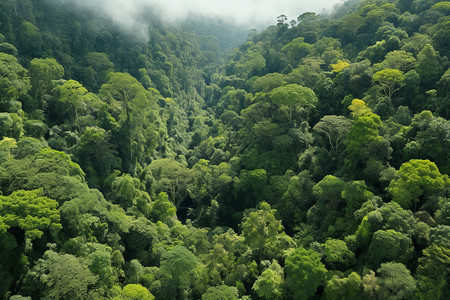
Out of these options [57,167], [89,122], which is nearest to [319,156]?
[57,167]

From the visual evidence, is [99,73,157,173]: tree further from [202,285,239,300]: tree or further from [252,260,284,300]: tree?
[252,260,284,300]: tree

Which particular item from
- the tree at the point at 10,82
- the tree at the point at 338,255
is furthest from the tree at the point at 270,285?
the tree at the point at 10,82

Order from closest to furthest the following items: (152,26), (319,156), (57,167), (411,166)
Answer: (411,166), (57,167), (319,156), (152,26)

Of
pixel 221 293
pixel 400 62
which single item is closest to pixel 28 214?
pixel 221 293

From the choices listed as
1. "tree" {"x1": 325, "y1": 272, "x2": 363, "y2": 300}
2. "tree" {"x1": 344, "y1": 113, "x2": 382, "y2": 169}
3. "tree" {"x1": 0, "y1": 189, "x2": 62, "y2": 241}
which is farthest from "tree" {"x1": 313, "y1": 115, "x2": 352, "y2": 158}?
"tree" {"x1": 0, "y1": 189, "x2": 62, "y2": 241}

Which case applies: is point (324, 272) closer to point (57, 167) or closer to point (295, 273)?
point (295, 273)

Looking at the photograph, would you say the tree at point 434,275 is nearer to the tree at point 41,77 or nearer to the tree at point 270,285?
the tree at point 270,285
